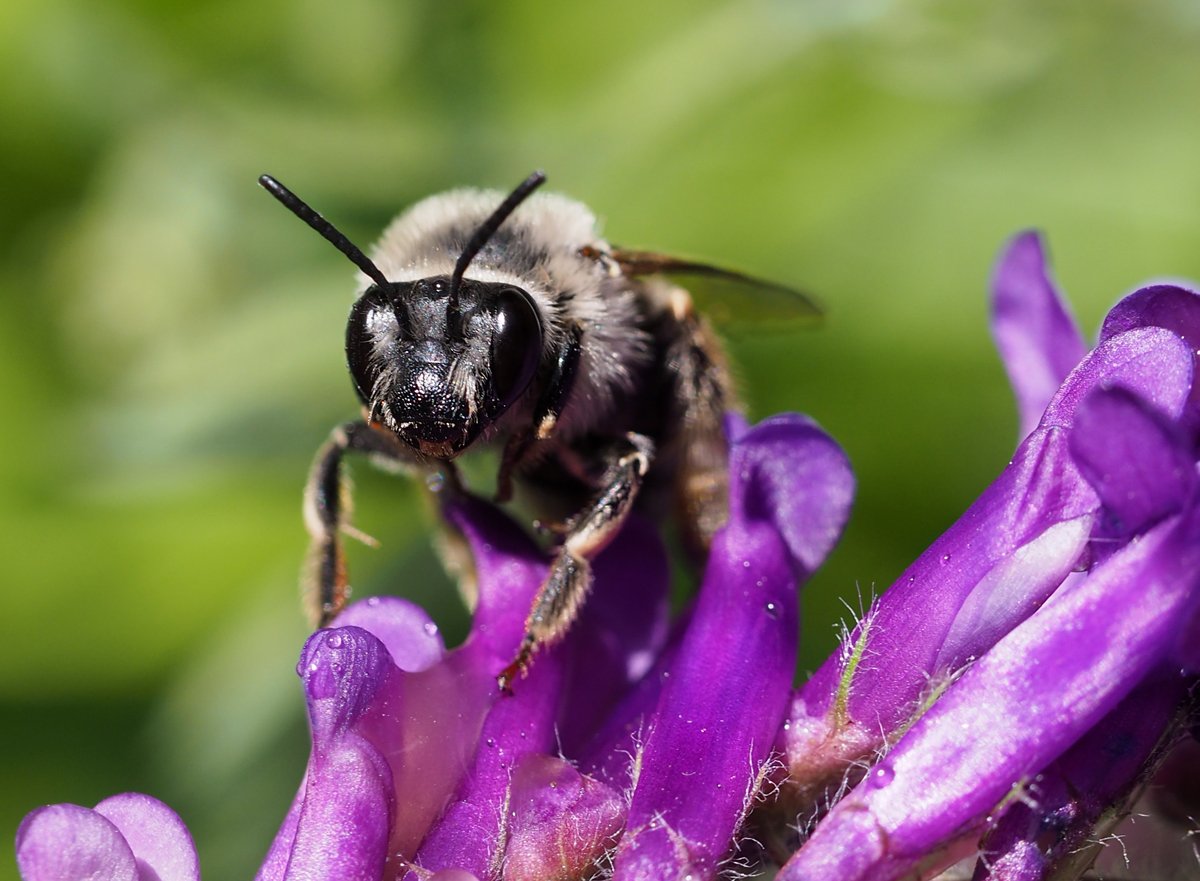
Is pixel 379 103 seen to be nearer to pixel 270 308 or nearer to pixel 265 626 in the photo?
pixel 270 308

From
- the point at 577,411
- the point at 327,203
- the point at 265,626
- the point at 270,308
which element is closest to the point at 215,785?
the point at 265,626

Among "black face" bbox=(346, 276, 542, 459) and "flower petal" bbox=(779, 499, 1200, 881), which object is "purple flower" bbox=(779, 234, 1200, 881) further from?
"black face" bbox=(346, 276, 542, 459)

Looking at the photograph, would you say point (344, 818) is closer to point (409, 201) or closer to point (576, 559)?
point (576, 559)

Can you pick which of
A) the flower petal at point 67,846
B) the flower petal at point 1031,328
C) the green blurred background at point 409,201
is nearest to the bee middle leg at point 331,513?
the flower petal at point 67,846

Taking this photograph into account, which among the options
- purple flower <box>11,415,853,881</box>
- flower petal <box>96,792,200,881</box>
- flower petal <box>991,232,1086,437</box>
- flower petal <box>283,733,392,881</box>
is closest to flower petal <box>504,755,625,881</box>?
purple flower <box>11,415,853,881</box>

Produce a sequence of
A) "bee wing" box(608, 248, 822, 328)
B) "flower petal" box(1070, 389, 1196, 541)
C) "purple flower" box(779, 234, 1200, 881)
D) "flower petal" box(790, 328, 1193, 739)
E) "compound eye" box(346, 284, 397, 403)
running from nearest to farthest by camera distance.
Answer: "flower petal" box(1070, 389, 1196, 541) < "purple flower" box(779, 234, 1200, 881) < "flower petal" box(790, 328, 1193, 739) < "compound eye" box(346, 284, 397, 403) < "bee wing" box(608, 248, 822, 328)

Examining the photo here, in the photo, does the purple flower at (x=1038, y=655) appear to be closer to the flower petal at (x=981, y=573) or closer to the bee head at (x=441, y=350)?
the flower petal at (x=981, y=573)

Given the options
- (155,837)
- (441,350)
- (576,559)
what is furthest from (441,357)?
(155,837)
